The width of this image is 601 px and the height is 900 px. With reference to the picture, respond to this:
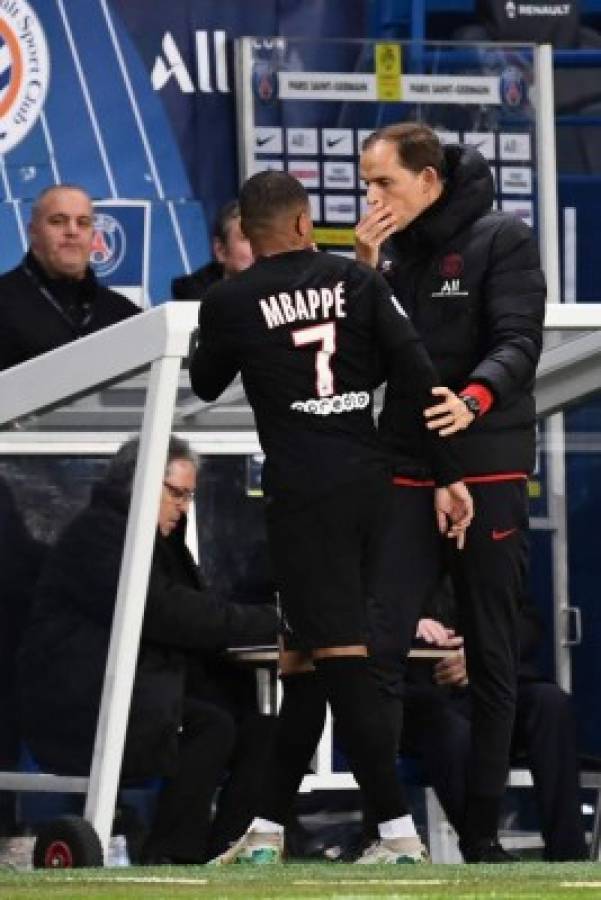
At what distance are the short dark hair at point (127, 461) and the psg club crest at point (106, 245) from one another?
9.21 ft

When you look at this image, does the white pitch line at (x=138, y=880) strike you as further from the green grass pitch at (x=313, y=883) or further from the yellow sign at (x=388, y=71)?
the yellow sign at (x=388, y=71)

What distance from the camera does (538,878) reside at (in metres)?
7.71

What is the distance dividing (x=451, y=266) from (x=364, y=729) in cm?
130

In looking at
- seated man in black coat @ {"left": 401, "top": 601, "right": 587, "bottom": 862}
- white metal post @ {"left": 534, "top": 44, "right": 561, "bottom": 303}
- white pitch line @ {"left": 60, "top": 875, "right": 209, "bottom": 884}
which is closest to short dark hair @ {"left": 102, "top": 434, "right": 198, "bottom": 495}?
seated man in black coat @ {"left": 401, "top": 601, "right": 587, "bottom": 862}

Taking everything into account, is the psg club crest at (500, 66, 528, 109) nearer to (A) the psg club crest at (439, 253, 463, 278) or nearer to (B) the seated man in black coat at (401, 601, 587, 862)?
(B) the seated man in black coat at (401, 601, 587, 862)

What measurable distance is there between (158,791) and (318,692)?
1733 millimetres

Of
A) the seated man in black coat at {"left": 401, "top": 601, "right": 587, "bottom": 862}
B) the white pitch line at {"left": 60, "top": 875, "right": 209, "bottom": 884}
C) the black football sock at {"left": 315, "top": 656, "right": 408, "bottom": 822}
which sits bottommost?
the seated man in black coat at {"left": 401, "top": 601, "right": 587, "bottom": 862}

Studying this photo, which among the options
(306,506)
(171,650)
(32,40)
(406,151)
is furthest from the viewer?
(32,40)

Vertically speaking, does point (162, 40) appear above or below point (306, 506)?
above

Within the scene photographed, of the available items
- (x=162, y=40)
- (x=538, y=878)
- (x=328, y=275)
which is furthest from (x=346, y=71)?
(x=538, y=878)

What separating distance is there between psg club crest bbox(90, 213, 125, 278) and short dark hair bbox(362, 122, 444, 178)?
12.4 feet

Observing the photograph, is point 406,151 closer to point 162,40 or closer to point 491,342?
point 491,342

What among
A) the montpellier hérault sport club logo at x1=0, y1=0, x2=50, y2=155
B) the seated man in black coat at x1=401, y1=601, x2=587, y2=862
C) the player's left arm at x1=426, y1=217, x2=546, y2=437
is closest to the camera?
the player's left arm at x1=426, y1=217, x2=546, y2=437

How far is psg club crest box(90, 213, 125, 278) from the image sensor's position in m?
12.7
